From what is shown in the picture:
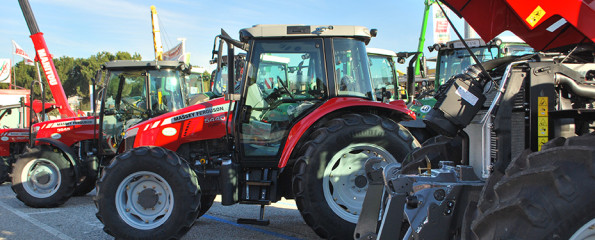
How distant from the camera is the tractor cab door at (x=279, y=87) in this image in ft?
18.3

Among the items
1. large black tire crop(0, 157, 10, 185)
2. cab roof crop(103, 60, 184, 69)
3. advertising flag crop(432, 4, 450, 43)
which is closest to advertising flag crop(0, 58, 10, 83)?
large black tire crop(0, 157, 10, 185)

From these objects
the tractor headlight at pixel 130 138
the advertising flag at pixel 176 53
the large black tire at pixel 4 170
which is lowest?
the large black tire at pixel 4 170

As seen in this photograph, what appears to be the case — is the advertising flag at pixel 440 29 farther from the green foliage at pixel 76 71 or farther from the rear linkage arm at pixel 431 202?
the green foliage at pixel 76 71

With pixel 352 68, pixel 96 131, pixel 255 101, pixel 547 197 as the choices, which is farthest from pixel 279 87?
pixel 96 131

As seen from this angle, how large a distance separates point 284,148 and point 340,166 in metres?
0.70

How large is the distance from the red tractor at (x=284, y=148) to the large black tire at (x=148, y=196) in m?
0.01

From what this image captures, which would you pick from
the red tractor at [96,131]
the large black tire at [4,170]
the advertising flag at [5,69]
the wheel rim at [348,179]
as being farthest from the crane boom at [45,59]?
the advertising flag at [5,69]

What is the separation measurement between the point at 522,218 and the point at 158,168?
3976mm

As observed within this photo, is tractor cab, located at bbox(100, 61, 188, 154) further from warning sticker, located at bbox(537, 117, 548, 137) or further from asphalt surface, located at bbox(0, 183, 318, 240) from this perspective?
warning sticker, located at bbox(537, 117, 548, 137)

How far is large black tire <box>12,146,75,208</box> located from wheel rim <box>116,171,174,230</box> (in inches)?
144

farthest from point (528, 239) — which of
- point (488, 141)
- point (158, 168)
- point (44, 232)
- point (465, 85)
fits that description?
point (44, 232)

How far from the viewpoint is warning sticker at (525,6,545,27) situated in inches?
112

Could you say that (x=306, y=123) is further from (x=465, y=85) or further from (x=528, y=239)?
(x=528, y=239)

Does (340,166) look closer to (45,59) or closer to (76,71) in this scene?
(45,59)
